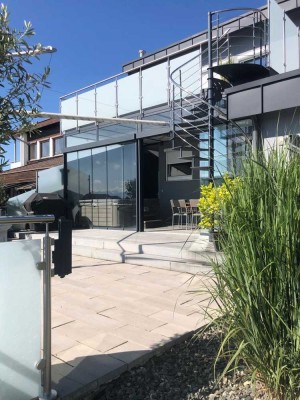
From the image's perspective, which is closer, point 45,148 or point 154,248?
point 154,248

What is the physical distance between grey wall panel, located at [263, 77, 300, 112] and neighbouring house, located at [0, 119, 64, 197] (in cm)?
1340

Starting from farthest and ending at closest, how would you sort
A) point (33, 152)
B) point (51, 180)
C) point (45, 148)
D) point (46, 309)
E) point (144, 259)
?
1. point (33, 152)
2. point (45, 148)
3. point (51, 180)
4. point (144, 259)
5. point (46, 309)

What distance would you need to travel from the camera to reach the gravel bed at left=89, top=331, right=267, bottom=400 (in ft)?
8.49

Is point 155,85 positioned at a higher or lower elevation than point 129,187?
higher

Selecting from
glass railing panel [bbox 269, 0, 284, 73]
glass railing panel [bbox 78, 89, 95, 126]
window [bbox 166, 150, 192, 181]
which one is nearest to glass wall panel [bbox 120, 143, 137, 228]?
window [bbox 166, 150, 192, 181]

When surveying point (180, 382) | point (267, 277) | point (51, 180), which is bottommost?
point (180, 382)

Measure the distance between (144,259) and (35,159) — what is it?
58.4 feet

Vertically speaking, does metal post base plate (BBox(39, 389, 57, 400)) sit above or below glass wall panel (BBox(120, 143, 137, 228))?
below

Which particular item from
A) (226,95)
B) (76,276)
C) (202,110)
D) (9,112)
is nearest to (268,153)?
(9,112)

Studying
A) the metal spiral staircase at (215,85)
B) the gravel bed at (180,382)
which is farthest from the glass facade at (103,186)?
the gravel bed at (180,382)

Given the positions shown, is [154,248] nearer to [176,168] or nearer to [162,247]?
[162,247]

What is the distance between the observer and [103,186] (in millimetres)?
13352

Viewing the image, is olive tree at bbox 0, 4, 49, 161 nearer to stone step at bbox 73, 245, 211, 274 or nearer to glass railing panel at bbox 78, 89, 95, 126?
stone step at bbox 73, 245, 211, 274

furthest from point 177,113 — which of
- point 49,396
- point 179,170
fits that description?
point 49,396
